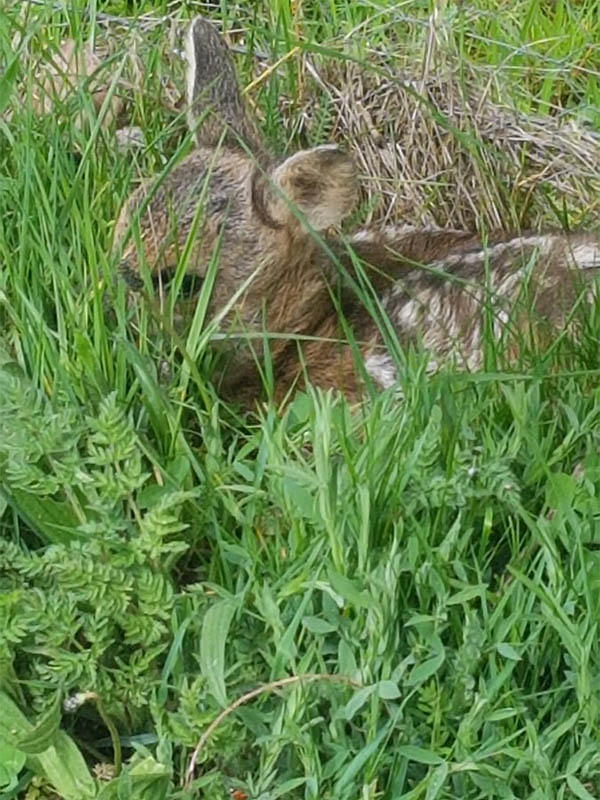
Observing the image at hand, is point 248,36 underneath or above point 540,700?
above

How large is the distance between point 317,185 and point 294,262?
0.64ft

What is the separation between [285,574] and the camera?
96.0 inches

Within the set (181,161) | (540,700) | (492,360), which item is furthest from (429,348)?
(540,700)

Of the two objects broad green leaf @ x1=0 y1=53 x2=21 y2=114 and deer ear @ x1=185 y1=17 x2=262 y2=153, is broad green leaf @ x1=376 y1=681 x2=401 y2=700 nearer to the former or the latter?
deer ear @ x1=185 y1=17 x2=262 y2=153

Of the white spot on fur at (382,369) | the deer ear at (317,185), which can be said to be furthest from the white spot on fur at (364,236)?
the white spot on fur at (382,369)

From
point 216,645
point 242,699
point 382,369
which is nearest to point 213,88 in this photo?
point 382,369

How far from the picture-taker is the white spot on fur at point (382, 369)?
308 cm

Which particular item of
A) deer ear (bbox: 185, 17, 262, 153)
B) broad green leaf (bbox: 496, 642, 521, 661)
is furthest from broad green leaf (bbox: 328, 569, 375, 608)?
deer ear (bbox: 185, 17, 262, 153)

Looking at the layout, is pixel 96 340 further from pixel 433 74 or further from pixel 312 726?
pixel 433 74

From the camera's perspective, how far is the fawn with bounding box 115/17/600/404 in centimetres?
313

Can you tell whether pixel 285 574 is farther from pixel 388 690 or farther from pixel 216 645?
pixel 388 690

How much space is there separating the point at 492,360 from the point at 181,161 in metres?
0.98

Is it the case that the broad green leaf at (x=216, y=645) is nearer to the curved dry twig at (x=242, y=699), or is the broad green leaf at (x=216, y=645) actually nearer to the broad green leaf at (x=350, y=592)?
the curved dry twig at (x=242, y=699)

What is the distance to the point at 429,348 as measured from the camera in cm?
318
